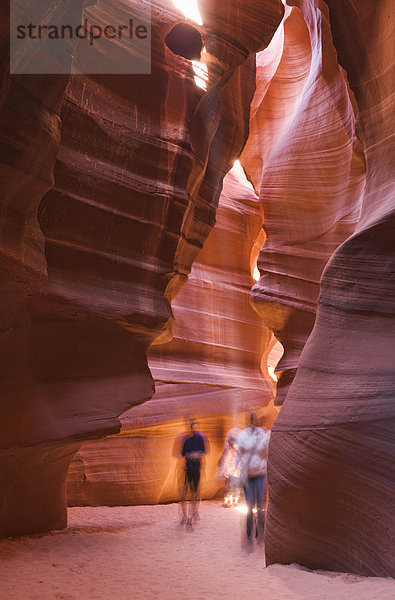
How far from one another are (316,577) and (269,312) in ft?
29.5

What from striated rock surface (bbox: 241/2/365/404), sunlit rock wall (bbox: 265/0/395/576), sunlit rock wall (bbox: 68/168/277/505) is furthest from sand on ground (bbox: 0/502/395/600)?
striated rock surface (bbox: 241/2/365/404)

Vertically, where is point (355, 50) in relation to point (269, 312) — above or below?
above

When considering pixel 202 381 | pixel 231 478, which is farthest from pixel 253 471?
pixel 202 381

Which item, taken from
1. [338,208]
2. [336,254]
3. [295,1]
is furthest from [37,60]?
[295,1]

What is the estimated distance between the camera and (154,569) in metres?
6.33

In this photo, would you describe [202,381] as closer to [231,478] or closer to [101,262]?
[231,478]

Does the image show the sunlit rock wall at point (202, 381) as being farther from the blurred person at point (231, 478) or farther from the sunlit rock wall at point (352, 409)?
the sunlit rock wall at point (352, 409)

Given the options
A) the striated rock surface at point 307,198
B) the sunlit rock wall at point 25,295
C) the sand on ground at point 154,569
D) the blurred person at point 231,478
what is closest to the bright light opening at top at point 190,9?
the striated rock surface at point 307,198

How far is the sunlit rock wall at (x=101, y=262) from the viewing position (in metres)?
7.30

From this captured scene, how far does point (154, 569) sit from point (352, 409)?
3.01 meters

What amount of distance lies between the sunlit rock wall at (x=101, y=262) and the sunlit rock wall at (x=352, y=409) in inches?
118

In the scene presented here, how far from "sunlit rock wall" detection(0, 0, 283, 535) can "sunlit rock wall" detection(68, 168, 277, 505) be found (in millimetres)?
2984

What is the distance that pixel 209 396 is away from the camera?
13.4 metres

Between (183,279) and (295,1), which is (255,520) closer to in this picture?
(183,279)
